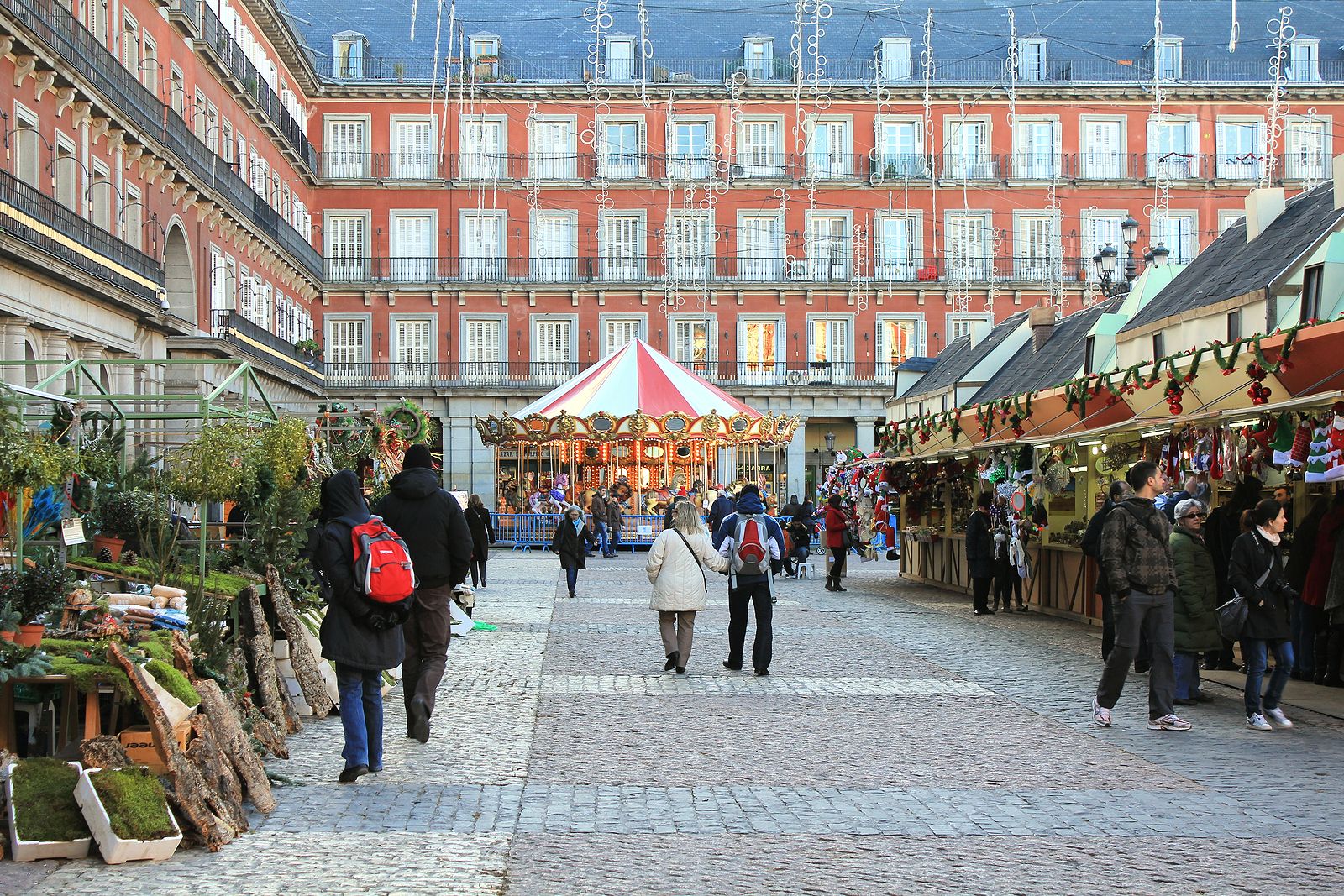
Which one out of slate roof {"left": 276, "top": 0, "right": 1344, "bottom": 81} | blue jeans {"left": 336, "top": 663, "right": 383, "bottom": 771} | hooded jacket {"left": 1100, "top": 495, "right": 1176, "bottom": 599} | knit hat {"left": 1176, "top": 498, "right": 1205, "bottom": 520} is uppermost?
slate roof {"left": 276, "top": 0, "right": 1344, "bottom": 81}

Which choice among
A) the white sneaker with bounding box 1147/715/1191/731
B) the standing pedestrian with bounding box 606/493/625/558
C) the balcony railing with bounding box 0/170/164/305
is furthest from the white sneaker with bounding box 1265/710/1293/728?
the standing pedestrian with bounding box 606/493/625/558

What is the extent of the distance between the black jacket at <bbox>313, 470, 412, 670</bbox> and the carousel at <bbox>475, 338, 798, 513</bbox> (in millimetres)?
28428

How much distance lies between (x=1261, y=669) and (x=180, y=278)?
28.9 metres

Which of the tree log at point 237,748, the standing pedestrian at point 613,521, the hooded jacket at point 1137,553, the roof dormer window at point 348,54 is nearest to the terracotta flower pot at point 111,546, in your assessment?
the tree log at point 237,748

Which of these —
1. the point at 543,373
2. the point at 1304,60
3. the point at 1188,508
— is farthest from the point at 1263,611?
the point at 1304,60

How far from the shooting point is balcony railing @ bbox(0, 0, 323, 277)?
79.3 feet

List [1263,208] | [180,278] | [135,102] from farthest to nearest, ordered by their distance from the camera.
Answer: [180,278] → [135,102] → [1263,208]

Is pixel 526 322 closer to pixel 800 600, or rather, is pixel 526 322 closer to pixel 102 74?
pixel 102 74

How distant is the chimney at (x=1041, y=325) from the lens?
28.9 metres

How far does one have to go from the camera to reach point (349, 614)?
338 inches

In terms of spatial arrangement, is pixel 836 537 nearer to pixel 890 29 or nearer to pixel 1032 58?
pixel 1032 58

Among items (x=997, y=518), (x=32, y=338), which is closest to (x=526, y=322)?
(x=32, y=338)

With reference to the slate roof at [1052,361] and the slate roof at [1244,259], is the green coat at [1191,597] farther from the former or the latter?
the slate roof at [1052,361]

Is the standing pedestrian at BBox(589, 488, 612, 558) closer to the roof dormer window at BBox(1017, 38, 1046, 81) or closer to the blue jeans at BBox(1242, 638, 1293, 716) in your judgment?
the roof dormer window at BBox(1017, 38, 1046, 81)
